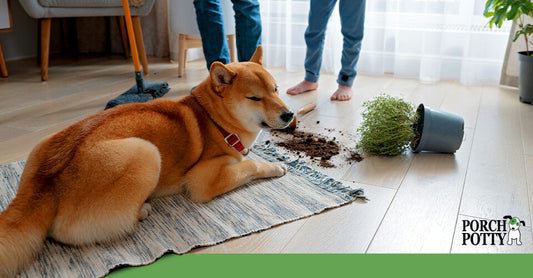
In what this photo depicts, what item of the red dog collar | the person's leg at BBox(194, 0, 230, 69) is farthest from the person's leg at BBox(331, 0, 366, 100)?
the red dog collar

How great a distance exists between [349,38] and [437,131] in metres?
1.21

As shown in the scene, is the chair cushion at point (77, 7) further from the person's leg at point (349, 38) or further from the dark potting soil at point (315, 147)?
the dark potting soil at point (315, 147)

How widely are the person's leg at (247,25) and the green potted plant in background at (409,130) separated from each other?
853 millimetres

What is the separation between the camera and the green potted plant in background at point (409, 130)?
1.76m

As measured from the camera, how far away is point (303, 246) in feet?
4.02

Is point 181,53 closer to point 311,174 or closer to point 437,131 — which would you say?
point 311,174

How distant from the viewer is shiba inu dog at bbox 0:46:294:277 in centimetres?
111

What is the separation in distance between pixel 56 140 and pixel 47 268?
362 mm

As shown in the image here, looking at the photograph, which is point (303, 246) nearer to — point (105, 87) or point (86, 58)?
point (105, 87)

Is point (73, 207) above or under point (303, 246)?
above

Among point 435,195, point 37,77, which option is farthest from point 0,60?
point 435,195

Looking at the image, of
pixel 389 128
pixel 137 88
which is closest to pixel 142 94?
pixel 137 88

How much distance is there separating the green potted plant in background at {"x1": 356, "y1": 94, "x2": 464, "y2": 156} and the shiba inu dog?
0.47 metres

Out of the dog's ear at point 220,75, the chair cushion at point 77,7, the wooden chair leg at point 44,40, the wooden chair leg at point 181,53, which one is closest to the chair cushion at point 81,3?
the chair cushion at point 77,7
